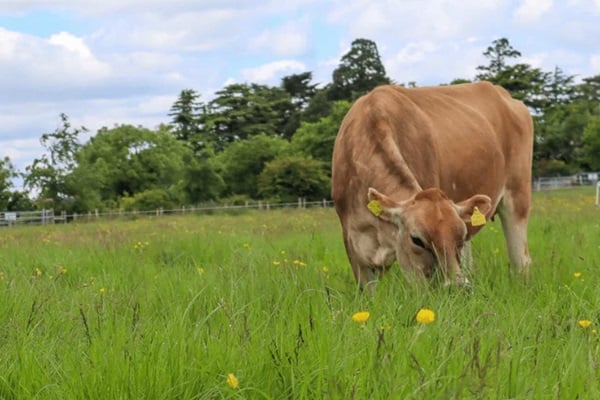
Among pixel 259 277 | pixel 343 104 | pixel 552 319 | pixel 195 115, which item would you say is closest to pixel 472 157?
pixel 259 277

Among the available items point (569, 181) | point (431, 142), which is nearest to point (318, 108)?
point (569, 181)

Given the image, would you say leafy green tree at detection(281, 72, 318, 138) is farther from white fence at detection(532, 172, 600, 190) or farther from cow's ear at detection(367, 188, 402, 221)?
cow's ear at detection(367, 188, 402, 221)

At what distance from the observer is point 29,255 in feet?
26.1

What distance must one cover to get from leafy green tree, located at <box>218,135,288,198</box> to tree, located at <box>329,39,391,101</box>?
46.2 ft

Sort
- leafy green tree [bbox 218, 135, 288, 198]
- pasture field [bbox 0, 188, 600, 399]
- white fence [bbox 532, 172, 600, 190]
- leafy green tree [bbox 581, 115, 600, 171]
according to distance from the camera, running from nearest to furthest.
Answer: pasture field [bbox 0, 188, 600, 399] → white fence [bbox 532, 172, 600, 190] → leafy green tree [bbox 581, 115, 600, 171] → leafy green tree [bbox 218, 135, 288, 198]

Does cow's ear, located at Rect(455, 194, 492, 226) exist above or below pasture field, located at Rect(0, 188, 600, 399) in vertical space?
above

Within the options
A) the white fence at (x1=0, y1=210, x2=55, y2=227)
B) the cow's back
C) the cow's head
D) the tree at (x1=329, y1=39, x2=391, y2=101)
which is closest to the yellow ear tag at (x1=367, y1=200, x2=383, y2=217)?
the cow's head

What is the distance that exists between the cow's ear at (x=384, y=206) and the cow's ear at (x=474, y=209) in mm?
411

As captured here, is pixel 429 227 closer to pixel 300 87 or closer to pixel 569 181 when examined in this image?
pixel 569 181

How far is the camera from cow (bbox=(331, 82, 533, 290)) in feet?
15.2

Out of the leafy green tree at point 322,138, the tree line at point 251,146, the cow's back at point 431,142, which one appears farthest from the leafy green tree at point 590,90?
the cow's back at point 431,142

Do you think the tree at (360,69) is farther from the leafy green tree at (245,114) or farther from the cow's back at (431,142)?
the cow's back at (431,142)

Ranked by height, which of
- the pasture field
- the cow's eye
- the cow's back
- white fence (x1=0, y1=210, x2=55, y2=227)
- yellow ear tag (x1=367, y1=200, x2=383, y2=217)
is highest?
the cow's back

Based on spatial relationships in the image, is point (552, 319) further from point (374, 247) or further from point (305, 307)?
point (374, 247)
